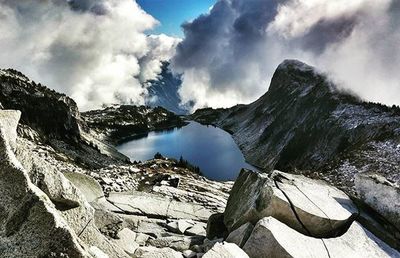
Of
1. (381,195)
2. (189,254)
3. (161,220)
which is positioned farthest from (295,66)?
(189,254)

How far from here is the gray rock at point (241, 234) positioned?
1495cm

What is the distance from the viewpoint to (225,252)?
508 inches

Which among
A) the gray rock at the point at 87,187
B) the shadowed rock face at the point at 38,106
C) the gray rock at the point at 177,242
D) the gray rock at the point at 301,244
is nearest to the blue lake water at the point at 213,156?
the shadowed rock face at the point at 38,106

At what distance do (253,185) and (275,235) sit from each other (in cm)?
450

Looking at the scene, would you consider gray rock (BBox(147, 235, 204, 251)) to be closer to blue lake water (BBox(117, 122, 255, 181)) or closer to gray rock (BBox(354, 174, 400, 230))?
gray rock (BBox(354, 174, 400, 230))

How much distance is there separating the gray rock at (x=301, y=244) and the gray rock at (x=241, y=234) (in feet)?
2.25

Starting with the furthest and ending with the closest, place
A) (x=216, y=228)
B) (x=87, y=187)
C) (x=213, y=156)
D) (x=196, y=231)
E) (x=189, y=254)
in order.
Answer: (x=213, y=156) < (x=87, y=187) < (x=196, y=231) < (x=216, y=228) < (x=189, y=254)

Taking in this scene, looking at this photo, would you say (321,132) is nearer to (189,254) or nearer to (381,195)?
(381,195)

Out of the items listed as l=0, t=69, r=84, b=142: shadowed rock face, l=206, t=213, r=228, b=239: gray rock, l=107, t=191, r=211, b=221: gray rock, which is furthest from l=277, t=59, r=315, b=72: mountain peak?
l=206, t=213, r=228, b=239: gray rock

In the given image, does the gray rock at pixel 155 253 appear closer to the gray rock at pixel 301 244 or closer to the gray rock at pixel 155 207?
the gray rock at pixel 301 244

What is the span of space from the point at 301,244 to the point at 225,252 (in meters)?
3.03

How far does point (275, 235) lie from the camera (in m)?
14.0

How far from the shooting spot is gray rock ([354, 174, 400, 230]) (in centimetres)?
1714

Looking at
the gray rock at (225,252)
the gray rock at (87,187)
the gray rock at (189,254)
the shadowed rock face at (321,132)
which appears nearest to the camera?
the gray rock at (225,252)
